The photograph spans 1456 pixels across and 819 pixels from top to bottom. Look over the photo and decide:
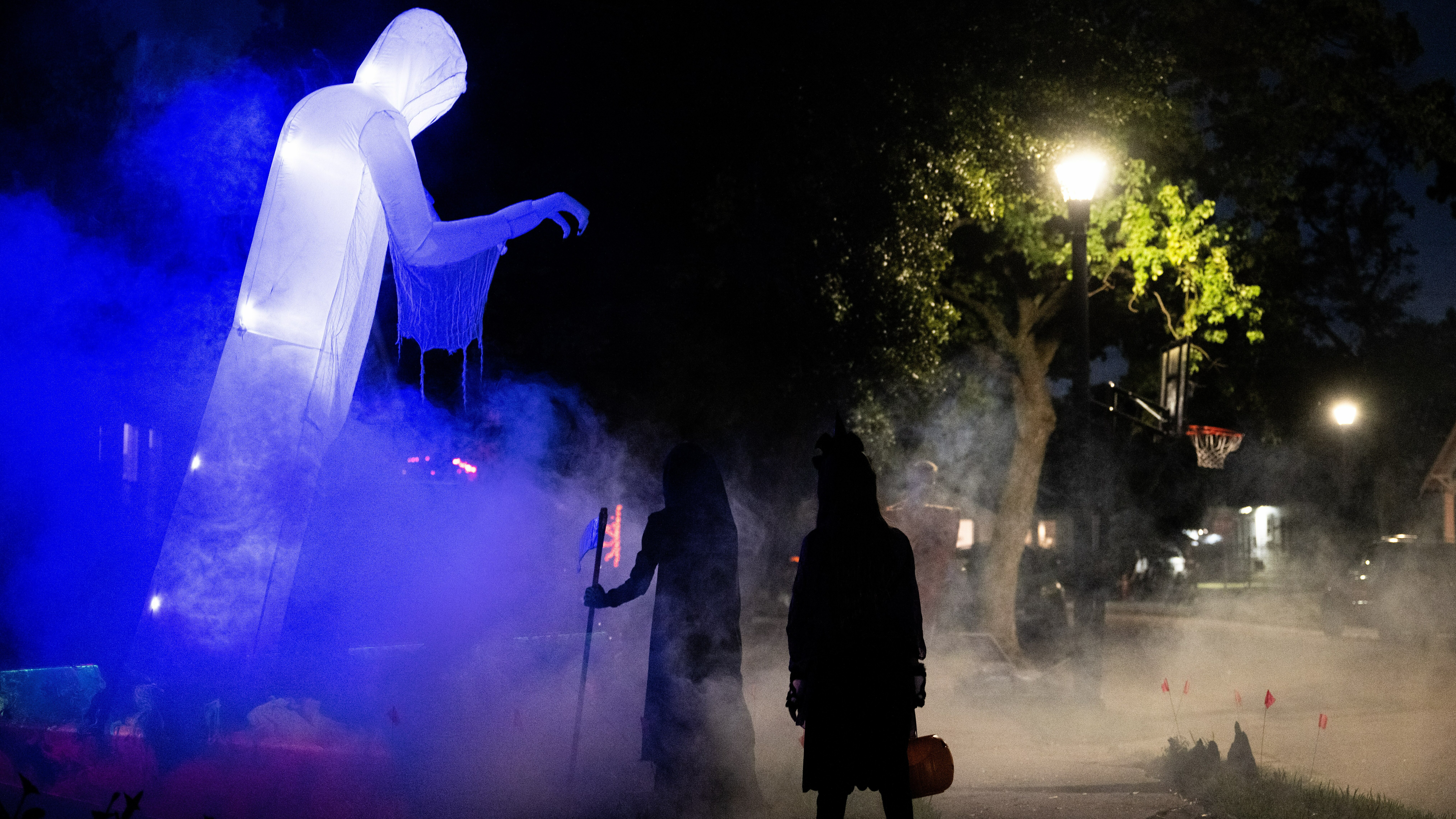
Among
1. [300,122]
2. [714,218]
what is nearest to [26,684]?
[300,122]

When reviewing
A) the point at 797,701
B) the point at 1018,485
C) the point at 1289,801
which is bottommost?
the point at 1289,801

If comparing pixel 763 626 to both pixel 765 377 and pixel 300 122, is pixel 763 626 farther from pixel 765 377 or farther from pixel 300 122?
pixel 300 122

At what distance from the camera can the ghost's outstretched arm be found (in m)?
4.39

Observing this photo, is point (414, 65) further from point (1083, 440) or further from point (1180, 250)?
point (1180, 250)

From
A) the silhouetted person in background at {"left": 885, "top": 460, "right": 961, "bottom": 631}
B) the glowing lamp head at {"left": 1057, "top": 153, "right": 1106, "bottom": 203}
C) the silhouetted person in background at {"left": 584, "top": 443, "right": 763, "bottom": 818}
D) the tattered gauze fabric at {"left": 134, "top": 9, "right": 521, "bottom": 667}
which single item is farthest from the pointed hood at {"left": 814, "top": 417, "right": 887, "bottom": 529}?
the silhouetted person in background at {"left": 885, "top": 460, "right": 961, "bottom": 631}

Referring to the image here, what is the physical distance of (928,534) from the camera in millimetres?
10898

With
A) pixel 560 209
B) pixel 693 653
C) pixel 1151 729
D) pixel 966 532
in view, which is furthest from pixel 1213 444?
pixel 966 532

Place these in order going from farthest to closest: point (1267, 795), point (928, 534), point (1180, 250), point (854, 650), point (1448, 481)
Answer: point (1448, 481), point (1180, 250), point (928, 534), point (1267, 795), point (854, 650)

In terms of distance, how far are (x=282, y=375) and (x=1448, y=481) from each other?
27381mm

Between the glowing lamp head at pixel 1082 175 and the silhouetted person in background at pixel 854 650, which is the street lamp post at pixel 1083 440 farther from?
the silhouetted person in background at pixel 854 650

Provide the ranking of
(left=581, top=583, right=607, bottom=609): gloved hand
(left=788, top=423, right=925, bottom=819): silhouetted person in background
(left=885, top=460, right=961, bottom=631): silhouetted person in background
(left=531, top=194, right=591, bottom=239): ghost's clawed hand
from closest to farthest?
(left=788, top=423, right=925, bottom=819): silhouetted person in background
(left=531, top=194, right=591, bottom=239): ghost's clawed hand
(left=581, top=583, right=607, bottom=609): gloved hand
(left=885, top=460, right=961, bottom=631): silhouetted person in background

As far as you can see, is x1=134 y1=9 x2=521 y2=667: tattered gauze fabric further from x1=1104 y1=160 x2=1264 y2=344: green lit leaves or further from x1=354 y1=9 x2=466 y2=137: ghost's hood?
x1=1104 y1=160 x2=1264 y2=344: green lit leaves

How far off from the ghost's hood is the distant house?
25.4m

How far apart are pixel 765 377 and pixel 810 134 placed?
2.84 m
